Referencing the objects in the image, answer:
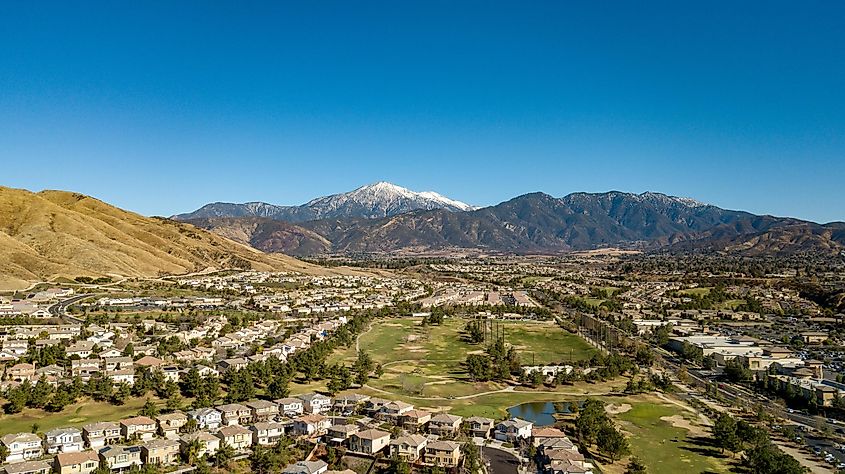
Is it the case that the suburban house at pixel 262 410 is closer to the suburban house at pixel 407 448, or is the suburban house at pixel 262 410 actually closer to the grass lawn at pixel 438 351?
the suburban house at pixel 407 448

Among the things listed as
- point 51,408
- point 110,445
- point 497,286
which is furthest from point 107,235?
point 110,445

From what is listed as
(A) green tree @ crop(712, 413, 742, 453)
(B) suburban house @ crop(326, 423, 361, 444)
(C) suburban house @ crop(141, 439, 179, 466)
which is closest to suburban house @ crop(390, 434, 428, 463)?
(B) suburban house @ crop(326, 423, 361, 444)

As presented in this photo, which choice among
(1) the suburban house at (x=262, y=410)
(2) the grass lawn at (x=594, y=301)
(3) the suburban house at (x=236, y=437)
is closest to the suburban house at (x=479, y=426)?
(1) the suburban house at (x=262, y=410)

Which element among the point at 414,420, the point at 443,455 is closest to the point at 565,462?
the point at 443,455

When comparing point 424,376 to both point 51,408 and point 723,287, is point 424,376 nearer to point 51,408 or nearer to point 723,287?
point 51,408

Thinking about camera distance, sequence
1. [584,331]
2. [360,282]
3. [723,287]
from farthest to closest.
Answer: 1. [360,282]
2. [723,287]
3. [584,331]

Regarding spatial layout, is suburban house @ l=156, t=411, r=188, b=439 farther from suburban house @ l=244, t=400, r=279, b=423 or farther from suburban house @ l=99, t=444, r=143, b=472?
suburban house @ l=244, t=400, r=279, b=423
